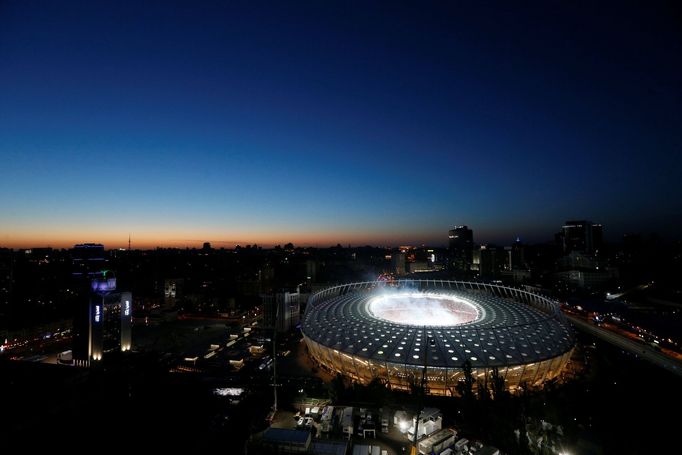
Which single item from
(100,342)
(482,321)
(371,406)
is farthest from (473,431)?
(100,342)

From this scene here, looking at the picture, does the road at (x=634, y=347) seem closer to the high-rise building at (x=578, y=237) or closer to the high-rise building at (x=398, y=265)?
the high-rise building at (x=398, y=265)

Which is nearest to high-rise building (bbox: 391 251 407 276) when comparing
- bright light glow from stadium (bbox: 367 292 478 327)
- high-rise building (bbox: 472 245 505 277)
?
high-rise building (bbox: 472 245 505 277)

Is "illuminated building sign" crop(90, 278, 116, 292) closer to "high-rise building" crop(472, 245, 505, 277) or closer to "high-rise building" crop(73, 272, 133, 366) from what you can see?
"high-rise building" crop(73, 272, 133, 366)

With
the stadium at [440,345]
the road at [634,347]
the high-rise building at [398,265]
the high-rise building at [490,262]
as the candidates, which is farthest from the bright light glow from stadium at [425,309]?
the high-rise building at [490,262]

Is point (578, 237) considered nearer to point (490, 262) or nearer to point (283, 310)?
point (490, 262)

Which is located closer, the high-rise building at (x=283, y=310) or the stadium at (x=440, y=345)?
the stadium at (x=440, y=345)

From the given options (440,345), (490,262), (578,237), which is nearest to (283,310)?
(440,345)
